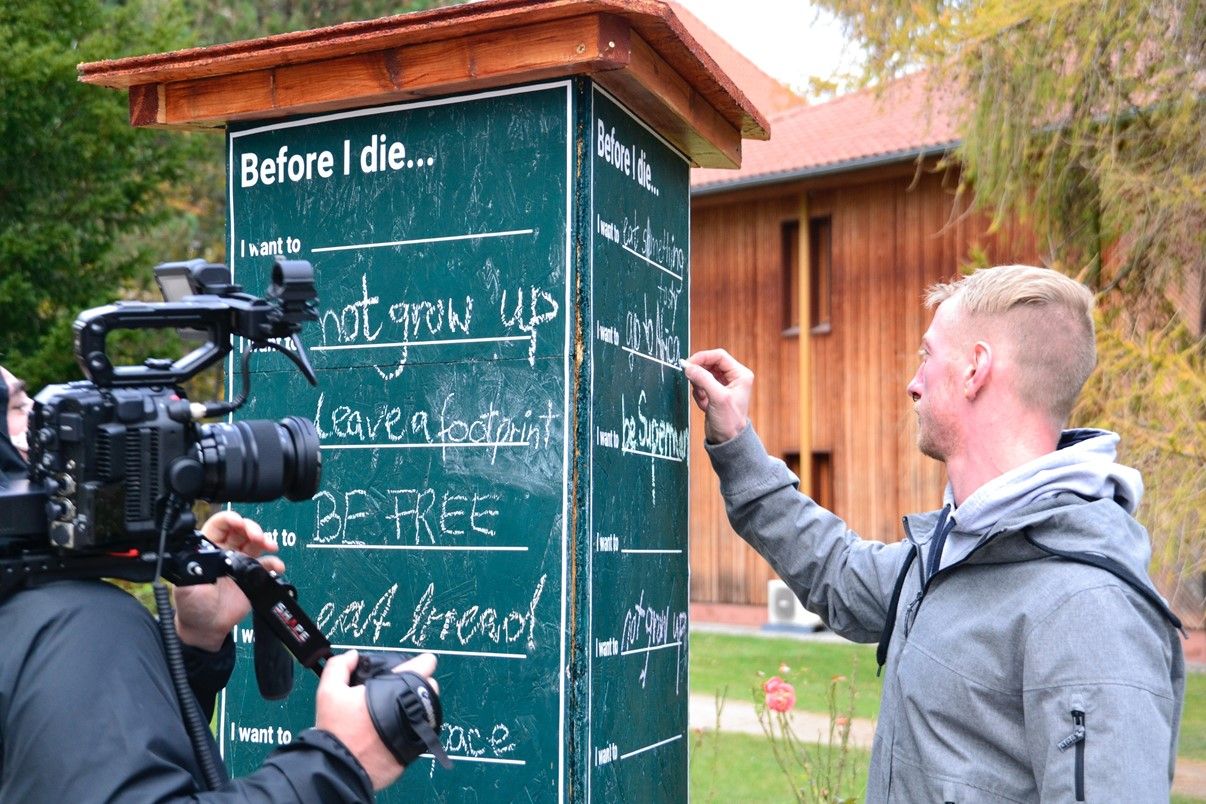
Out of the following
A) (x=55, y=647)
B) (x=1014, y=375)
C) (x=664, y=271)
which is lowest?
(x=55, y=647)

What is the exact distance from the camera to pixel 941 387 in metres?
3.07

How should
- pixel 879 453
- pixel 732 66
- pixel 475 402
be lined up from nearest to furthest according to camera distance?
pixel 475 402
pixel 879 453
pixel 732 66

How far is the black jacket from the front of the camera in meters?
1.85

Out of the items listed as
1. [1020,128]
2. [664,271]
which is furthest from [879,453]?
[664,271]

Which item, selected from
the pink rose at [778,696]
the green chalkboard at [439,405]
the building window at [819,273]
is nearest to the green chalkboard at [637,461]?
the green chalkboard at [439,405]

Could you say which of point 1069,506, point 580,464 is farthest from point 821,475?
point 1069,506

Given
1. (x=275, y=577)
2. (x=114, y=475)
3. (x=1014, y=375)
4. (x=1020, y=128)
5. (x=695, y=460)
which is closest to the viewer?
(x=114, y=475)

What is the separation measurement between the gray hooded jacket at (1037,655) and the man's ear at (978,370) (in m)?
0.24

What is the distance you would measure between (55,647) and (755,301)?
20.0 m

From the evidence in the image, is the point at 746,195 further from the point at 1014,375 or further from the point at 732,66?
the point at 1014,375

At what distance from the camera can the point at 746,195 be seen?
20969 millimetres

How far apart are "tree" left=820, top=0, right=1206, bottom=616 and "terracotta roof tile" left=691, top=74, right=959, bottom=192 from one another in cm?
712

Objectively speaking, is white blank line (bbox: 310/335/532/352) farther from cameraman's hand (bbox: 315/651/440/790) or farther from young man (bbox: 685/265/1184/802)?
cameraman's hand (bbox: 315/651/440/790)

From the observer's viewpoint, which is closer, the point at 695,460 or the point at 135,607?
the point at 135,607
